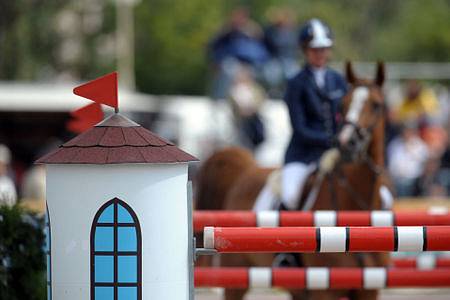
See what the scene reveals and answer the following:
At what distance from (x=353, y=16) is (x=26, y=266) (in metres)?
42.1

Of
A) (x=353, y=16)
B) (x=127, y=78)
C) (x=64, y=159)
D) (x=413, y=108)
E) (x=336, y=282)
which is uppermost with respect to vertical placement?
(x=353, y=16)

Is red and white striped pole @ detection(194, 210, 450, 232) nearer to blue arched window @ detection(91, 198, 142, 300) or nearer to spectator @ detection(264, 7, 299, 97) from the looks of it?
blue arched window @ detection(91, 198, 142, 300)

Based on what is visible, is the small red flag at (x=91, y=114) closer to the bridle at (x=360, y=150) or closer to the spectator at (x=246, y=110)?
the bridle at (x=360, y=150)

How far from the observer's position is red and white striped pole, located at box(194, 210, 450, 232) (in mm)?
7969

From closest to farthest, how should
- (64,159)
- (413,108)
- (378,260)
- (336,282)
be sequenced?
(64,159) < (336,282) < (378,260) < (413,108)

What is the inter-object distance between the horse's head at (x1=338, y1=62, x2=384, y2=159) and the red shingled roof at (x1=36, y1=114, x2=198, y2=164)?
344 cm

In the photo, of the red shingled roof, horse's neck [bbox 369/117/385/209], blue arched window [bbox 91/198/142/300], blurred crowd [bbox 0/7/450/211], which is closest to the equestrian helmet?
horse's neck [bbox 369/117/385/209]

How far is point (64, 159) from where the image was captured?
5656 millimetres

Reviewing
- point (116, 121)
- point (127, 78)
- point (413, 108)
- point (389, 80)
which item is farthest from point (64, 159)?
point (127, 78)

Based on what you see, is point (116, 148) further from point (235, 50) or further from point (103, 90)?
point (235, 50)

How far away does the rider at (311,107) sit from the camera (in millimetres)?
9789

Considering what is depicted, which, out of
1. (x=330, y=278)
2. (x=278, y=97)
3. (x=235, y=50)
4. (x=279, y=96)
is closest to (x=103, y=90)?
(x=330, y=278)

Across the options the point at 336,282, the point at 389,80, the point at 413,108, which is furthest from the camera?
the point at 389,80

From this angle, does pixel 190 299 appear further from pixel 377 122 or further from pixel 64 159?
pixel 377 122
